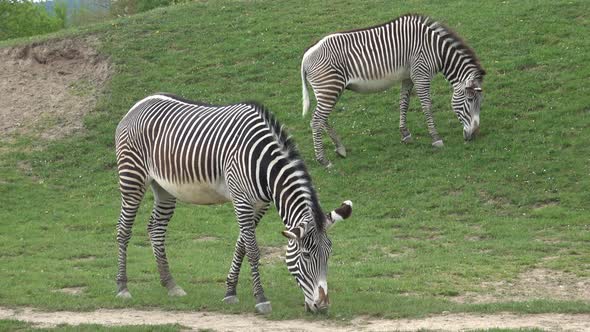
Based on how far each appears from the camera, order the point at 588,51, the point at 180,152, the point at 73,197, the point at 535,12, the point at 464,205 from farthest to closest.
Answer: the point at 535,12 → the point at 588,51 → the point at 73,197 → the point at 464,205 → the point at 180,152

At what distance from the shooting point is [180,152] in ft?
37.1

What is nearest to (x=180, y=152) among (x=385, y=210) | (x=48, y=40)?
(x=385, y=210)

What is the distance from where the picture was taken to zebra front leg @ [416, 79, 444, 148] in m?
19.2

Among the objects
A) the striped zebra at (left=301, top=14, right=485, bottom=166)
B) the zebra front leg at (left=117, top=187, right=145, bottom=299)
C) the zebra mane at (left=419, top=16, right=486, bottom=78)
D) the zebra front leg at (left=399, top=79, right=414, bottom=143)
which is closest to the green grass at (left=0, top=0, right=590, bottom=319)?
the zebra front leg at (left=399, top=79, right=414, bottom=143)

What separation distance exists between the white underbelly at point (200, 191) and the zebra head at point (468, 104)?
30.3 feet

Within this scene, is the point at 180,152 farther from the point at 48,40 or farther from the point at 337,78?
the point at 48,40

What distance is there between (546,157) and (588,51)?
18.0ft

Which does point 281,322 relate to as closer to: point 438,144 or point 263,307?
point 263,307

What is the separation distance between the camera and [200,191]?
11164 mm

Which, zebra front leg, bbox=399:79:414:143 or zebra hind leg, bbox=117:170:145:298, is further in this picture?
zebra front leg, bbox=399:79:414:143

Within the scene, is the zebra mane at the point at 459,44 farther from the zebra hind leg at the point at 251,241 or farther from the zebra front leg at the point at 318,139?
the zebra hind leg at the point at 251,241

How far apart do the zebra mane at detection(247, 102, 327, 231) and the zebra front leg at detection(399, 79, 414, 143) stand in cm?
951

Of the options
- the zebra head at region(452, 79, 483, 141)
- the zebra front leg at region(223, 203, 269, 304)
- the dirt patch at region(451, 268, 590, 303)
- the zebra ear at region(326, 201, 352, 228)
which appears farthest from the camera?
the zebra head at region(452, 79, 483, 141)

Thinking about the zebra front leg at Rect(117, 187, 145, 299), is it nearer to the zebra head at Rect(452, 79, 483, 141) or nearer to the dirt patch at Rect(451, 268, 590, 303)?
the dirt patch at Rect(451, 268, 590, 303)
